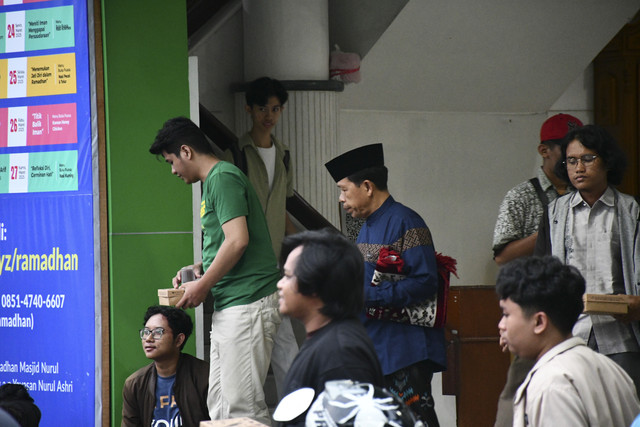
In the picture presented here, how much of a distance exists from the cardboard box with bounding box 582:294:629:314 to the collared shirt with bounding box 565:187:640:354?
22 cm

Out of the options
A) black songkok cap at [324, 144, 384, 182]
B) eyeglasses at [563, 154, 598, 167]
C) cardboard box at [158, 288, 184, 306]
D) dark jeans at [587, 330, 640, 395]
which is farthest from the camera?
cardboard box at [158, 288, 184, 306]

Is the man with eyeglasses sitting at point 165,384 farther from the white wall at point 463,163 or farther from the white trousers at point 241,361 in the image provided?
the white wall at point 463,163

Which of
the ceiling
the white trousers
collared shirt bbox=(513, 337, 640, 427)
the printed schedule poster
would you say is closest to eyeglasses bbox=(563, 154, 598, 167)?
collared shirt bbox=(513, 337, 640, 427)

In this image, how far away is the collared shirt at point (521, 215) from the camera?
453cm

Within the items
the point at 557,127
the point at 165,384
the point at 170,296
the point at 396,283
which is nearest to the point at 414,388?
the point at 396,283

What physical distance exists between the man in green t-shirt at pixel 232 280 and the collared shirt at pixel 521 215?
1162mm

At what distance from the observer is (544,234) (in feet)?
12.5

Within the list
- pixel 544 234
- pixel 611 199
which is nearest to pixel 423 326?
pixel 544 234

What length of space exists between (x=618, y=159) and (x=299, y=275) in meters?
1.69

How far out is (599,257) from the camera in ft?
11.7

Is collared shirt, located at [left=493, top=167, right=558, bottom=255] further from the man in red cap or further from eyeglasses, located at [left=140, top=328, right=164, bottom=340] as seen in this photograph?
eyeglasses, located at [left=140, top=328, right=164, bottom=340]

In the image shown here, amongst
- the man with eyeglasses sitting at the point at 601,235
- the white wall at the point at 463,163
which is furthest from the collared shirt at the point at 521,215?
the white wall at the point at 463,163

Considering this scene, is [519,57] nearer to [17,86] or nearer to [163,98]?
[163,98]

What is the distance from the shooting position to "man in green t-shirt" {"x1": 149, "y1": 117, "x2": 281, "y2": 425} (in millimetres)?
3904
